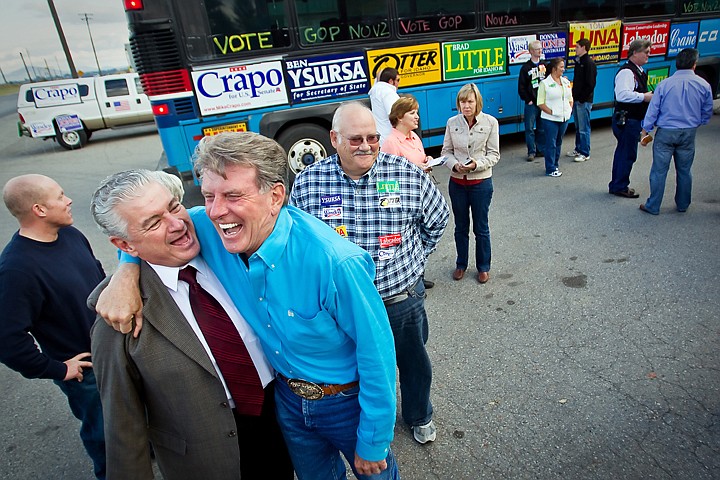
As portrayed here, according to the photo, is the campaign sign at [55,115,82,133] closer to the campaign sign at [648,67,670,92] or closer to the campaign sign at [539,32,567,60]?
the campaign sign at [539,32,567,60]

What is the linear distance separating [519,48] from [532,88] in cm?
98

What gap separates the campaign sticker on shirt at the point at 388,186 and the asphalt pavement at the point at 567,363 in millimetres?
1446

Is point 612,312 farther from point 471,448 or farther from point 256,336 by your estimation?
point 256,336

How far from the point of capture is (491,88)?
25.3 ft

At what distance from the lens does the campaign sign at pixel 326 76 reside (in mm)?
6418

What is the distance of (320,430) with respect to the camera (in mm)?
1615

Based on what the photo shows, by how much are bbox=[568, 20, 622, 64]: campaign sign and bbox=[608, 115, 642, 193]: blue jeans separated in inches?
127

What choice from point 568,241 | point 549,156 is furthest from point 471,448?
point 549,156

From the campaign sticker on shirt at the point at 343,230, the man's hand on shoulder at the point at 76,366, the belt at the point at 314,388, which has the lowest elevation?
the man's hand on shoulder at the point at 76,366

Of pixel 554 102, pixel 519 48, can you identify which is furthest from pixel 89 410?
pixel 519 48

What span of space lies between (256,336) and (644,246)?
4293 millimetres

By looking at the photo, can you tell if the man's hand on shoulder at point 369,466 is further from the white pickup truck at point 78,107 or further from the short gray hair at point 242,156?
the white pickup truck at point 78,107

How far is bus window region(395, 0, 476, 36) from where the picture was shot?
675cm

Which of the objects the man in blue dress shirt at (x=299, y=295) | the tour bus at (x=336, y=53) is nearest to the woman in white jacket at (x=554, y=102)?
the tour bus at (x=336, y=53)
